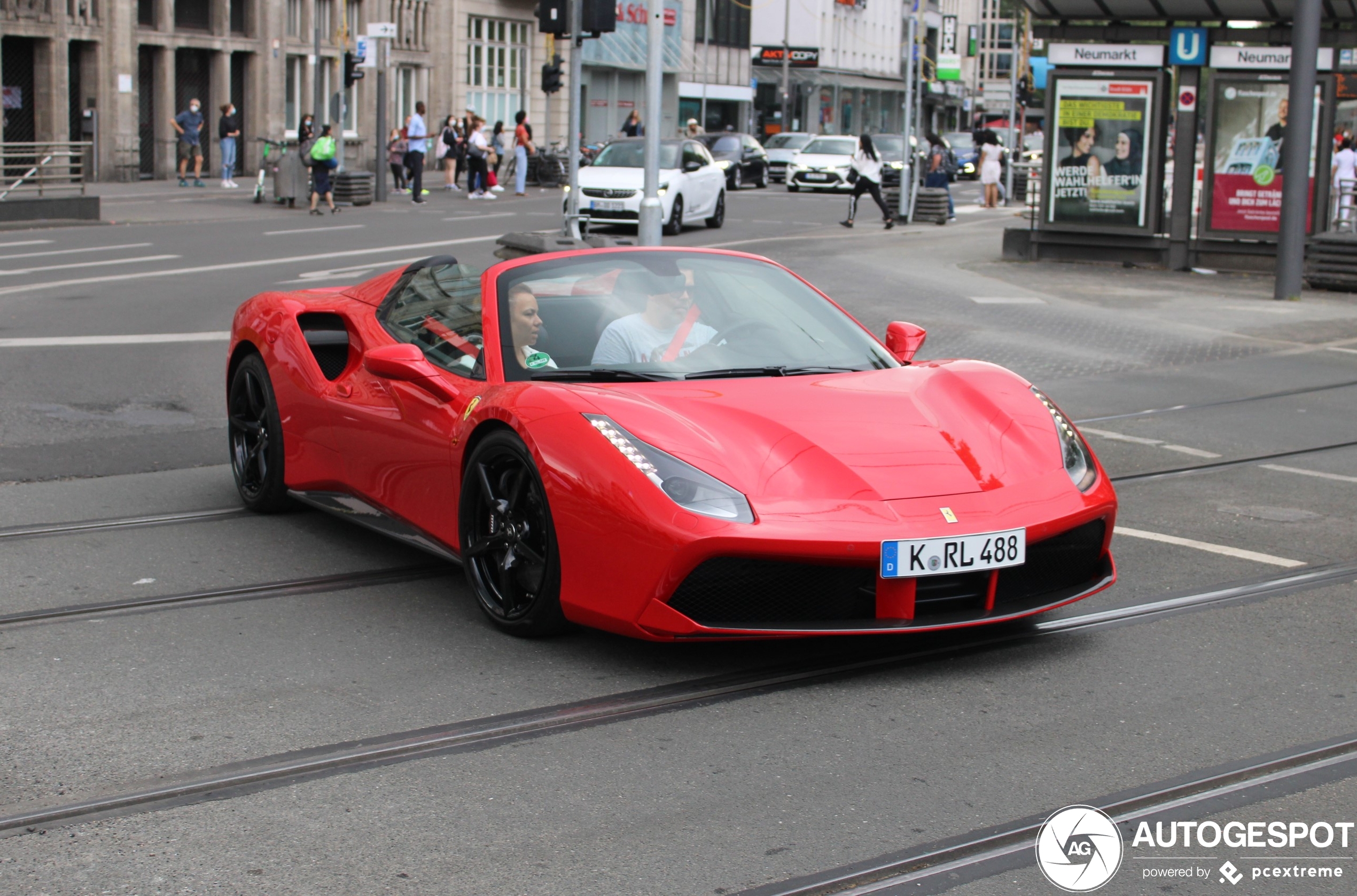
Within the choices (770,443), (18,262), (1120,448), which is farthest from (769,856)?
(18,262)

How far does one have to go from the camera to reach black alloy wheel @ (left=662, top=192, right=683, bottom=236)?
2659 centimetres

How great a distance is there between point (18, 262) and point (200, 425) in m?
11.1

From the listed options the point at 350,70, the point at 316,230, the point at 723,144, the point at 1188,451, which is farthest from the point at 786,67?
the point at 1188,451

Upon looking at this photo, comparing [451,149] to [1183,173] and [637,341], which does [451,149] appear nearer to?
[1183,173]

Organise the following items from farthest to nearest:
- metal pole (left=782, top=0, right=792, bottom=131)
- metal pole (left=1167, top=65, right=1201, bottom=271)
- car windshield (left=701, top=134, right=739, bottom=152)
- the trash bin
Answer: metal pole (left=782, top=0, right=792, bottom=131), car windshield (left=701, top=134, right=739, bottom=152), the trash bin, metal pole (left=1167, top=65, right=1201, bottom=271)

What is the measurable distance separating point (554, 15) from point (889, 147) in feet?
104

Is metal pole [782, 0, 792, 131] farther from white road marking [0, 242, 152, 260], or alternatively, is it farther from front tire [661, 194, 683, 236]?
white road marking [0, 242, 152, 260]

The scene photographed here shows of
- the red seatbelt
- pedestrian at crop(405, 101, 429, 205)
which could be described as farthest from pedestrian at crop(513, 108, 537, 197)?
the red seatbelt

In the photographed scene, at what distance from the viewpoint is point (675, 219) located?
26734mm

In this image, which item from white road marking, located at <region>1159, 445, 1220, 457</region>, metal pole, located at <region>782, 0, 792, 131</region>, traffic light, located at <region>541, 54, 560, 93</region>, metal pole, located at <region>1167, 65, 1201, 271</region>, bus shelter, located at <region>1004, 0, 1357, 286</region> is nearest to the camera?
white road marking, located at <region>1159, 445, 1220, 457</region>

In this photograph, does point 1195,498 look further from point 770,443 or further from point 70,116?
point 70,116

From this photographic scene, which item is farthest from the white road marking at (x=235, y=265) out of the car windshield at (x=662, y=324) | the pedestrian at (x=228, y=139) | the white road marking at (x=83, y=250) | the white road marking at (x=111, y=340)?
the pedestrian at (x=228, y=139)

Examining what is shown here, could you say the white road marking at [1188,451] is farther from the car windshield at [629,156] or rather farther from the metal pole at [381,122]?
the metal pole at [381,122]

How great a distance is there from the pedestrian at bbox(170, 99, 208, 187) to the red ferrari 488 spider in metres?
31.0
